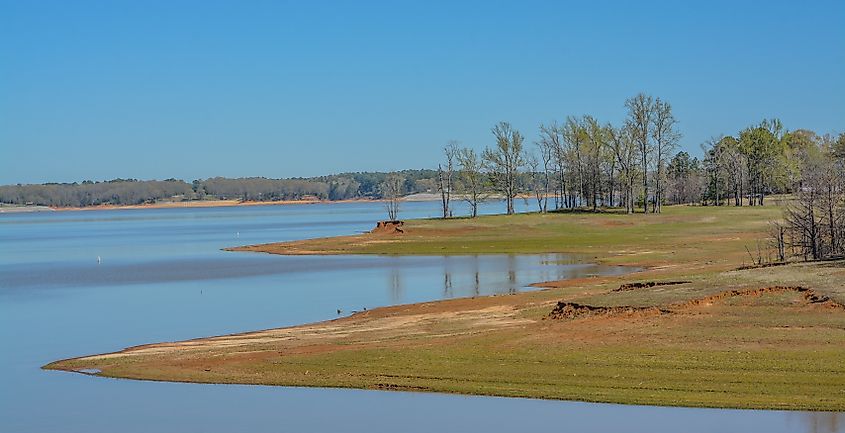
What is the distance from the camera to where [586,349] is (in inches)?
1103

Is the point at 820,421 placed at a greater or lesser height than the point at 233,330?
greater

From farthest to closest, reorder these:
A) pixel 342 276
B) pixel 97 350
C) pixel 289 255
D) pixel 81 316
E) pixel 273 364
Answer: pixel 289 255, pixel 342 276, pixel 81 316, pixel 97 350, pixel 273 364

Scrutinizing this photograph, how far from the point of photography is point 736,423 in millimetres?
20797

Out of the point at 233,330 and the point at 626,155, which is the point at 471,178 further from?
the point at 233,330

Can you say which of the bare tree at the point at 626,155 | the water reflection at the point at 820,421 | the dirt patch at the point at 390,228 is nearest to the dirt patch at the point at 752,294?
the water reflection at the point at 820,421

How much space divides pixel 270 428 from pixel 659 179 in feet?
312

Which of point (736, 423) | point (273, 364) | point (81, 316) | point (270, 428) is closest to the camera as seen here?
point (736, 423)

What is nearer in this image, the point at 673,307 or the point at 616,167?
the point at 673,307

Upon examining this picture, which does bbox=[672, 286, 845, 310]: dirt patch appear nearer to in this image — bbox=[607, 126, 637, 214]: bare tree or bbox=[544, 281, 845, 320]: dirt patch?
bbox=[544, 281, 845, 320]: dirt patch

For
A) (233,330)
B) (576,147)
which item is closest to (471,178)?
(576,147)

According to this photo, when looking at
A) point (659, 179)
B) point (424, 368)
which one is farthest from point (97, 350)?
point (659, 179)

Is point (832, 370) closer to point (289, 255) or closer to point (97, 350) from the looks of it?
point (97, 350)

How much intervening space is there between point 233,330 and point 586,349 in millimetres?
16303

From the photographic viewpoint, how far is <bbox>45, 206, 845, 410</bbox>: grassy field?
23750 millimetres
